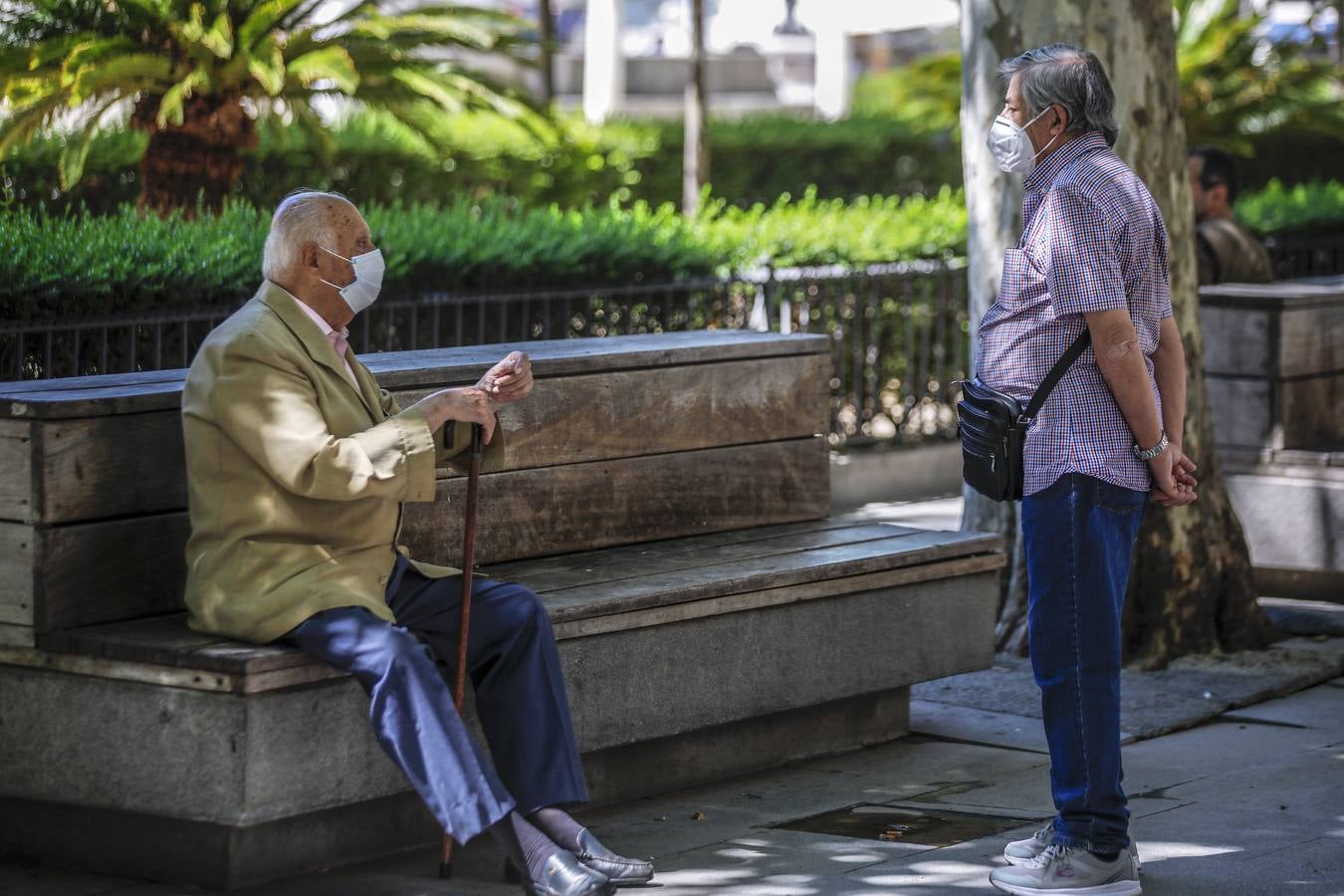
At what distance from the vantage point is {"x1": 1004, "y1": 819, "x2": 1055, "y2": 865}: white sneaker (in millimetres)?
4891

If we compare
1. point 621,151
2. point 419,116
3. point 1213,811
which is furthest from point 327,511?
point 621,151

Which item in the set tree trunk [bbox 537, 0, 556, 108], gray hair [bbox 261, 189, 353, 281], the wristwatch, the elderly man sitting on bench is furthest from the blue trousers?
tree trunk [bbox 537, 0, 556, 108]

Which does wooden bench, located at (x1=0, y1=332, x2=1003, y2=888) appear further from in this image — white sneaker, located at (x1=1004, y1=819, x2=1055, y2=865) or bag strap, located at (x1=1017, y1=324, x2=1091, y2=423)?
bag strap, located at (x1=1017, y1=324, x2=1091, y2=423)

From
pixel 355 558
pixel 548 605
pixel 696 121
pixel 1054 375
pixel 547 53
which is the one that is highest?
pixel 547 53

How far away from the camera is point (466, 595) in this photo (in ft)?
15.7

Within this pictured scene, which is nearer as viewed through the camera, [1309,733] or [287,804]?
[287,804]

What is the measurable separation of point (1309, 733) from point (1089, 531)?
7.00 ft

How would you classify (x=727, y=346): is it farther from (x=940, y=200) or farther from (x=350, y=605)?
(x=940, y=200)

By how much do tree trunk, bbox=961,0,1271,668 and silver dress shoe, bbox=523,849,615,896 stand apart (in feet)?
10.5

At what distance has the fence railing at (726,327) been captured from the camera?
7375 mm

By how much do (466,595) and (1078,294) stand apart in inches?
59.9

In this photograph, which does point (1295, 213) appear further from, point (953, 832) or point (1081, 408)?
point (1081, 408)

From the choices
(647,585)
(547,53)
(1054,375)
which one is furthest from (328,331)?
(547,53)

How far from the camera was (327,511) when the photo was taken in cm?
470
